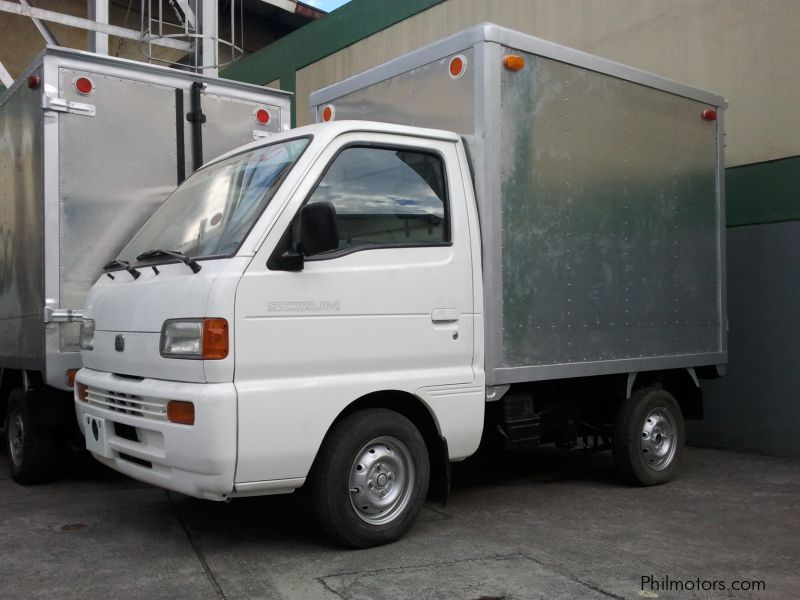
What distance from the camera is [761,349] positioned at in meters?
8.18

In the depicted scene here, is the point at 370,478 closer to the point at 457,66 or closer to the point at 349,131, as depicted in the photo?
the point at 349,131

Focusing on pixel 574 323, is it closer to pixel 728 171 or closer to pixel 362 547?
pixel 362 547

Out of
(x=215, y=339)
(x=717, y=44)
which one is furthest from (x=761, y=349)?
(x=215, y=339)

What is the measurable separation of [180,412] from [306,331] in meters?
0.78

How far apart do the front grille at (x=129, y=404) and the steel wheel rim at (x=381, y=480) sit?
1090mm

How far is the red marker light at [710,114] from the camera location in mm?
7051

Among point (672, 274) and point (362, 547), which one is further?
point (672, 274)

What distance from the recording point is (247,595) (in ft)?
13.5

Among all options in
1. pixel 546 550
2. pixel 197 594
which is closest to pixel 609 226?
pixel 546 550

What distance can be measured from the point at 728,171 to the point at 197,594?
21.3ft

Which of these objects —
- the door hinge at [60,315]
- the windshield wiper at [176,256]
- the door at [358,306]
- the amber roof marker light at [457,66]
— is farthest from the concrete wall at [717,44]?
the door hinge at [60,315]

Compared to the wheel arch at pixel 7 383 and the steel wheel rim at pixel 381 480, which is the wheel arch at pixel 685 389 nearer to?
the steel wheel rim at pixel 381 480

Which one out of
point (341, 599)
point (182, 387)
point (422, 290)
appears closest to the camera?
point (341, 599)

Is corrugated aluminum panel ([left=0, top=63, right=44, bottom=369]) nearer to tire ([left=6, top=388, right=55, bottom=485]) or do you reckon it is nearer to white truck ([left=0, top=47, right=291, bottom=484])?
white truck ([left=0, top=47, right=291, bottom=484])
